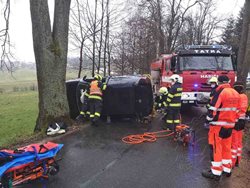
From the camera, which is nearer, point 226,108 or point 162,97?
point 226,108

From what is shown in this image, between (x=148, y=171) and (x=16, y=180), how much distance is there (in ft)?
7.93

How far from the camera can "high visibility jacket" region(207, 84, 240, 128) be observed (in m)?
5.01

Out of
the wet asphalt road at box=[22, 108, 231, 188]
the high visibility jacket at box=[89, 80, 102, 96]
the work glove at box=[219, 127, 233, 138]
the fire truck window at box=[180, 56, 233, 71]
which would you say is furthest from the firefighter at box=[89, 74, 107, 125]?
the work glove at box=[219, 127, 233, 138]

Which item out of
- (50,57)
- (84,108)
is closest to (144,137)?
(84,108)

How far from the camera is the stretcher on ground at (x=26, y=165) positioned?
15.0ft

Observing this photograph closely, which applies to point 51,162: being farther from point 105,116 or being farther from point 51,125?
point 105,116

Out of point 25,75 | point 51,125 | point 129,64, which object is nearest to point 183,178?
point 51,125

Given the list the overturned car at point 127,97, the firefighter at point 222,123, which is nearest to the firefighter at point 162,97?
the overturned car at point 127,97

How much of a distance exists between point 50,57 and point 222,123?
5.73m

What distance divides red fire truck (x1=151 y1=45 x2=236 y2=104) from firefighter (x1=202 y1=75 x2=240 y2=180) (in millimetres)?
6042

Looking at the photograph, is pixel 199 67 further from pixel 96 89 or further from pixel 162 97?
pixel 96 89

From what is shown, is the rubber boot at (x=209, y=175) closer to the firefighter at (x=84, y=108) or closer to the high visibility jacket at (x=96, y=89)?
the high visibility jacket at (x=96, y=89)

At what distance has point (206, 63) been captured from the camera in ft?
38.1

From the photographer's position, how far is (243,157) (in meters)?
6.83
